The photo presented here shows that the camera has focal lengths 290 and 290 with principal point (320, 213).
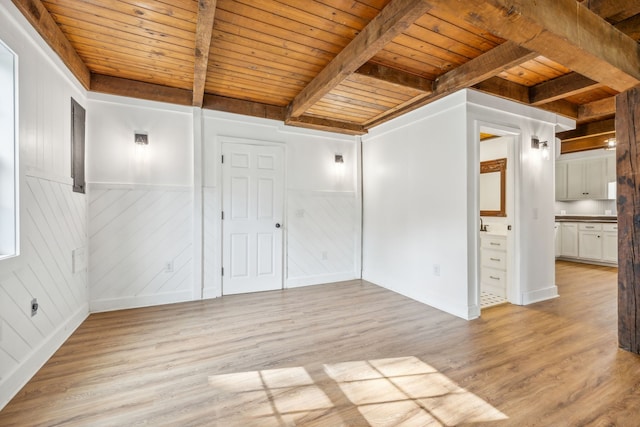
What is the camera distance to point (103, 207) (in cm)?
326

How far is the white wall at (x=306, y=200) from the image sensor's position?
12.5 ft

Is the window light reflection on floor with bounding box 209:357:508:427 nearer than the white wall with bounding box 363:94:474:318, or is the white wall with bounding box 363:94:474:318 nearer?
the window light reflection on floor with bounding box 209:357:508:427

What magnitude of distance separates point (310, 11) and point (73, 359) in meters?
3.17

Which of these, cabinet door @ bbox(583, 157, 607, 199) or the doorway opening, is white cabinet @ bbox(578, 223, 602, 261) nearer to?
cabinet door @ bbox(583, 157, 607, 199)

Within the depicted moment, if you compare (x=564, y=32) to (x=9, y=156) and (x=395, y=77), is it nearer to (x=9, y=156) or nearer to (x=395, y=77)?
(x=395, y=77)

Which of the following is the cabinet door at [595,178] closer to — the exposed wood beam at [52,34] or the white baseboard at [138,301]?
the white baseboard at [138,301]

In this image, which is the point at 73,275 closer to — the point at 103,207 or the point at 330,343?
the point at 103,207

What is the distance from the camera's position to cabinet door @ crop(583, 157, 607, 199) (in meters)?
5.99

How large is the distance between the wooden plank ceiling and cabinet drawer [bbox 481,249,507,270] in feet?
6.30

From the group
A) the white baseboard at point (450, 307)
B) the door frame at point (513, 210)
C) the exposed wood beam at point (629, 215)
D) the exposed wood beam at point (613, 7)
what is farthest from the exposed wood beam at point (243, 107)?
the exposed wood beam at point (629, 215)

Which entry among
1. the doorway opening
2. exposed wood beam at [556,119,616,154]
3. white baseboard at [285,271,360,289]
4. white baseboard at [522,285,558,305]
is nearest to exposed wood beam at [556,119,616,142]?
exposed wood beam at [556,119,616,154]

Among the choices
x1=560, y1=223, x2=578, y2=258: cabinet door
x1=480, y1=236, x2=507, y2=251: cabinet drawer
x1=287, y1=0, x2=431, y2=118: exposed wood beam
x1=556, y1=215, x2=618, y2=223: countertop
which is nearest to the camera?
x1=287, y1=0, x2=431, y2=118: exposed wood beam

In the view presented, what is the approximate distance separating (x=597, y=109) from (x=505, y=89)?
1702mm

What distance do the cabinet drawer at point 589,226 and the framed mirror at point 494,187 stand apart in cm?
293
